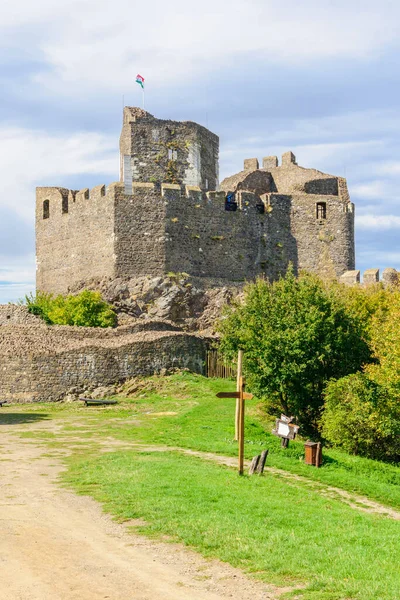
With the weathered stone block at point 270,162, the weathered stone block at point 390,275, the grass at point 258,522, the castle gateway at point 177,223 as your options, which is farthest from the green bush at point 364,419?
the weathered stone block at point 270,162

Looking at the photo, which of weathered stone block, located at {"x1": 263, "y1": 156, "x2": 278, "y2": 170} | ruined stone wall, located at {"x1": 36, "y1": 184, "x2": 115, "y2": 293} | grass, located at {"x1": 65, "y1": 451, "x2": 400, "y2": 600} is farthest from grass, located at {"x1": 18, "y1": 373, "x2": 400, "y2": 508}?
weathered stone block, located at {"x1": 263, "y1": 156, "x2": 278, "y2": 170}

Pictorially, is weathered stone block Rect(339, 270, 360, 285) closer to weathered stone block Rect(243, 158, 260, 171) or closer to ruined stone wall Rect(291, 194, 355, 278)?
ruined stone wall Rect(291, 194, 355, 278)

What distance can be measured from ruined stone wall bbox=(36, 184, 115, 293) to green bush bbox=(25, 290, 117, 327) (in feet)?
10.7

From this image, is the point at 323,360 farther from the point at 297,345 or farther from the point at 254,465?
the point at 254,465

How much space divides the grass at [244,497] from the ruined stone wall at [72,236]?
16166 mm

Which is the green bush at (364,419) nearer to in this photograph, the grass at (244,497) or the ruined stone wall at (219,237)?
the grass at (244,497)

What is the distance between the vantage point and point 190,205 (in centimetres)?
4312

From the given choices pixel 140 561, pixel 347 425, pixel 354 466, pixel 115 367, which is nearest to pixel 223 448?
pixel 354 466

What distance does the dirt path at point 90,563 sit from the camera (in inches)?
355

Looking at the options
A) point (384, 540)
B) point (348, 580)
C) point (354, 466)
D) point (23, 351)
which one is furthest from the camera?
point (23, 351)

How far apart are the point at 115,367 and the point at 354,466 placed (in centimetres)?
1348

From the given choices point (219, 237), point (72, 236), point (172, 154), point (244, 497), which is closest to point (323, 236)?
point (219, 237)

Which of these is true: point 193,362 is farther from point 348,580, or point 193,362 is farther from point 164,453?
point 348,580

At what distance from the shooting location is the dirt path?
901 centimetres
